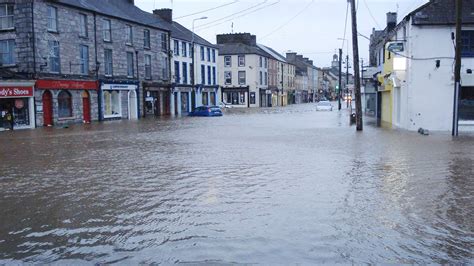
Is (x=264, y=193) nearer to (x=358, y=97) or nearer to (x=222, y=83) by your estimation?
(x=358, y=97)

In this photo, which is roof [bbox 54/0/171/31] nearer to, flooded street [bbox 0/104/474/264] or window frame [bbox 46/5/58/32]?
window frame [bbox 46/5/58/32]

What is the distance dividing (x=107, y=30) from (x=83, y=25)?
3227 mm

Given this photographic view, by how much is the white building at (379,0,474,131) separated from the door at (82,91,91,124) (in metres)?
25.2

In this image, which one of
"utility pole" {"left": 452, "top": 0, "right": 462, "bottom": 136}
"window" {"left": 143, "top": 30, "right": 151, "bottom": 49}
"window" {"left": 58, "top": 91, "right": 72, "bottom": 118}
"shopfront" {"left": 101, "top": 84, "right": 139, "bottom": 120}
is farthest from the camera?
"window" {"left": 143, "top": 30, "right": 151, "bottom": 49}

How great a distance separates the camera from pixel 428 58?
25641 millimetres

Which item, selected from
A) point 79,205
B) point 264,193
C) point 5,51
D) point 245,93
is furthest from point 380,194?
point 245,93

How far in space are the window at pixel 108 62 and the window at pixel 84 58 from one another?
2.75 m

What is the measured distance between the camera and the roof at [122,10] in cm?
4064

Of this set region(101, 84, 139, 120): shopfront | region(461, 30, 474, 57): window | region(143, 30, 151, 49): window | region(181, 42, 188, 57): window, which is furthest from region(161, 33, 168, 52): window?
region(461, 30, 474, 57): window

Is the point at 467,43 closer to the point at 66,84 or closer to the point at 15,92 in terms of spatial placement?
the point at 66,84

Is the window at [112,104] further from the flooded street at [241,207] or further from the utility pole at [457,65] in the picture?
the utility pole at [457,65]

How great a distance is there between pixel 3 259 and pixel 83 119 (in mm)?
35740

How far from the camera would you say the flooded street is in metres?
6.32

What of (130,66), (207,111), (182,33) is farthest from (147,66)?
(182,33)
